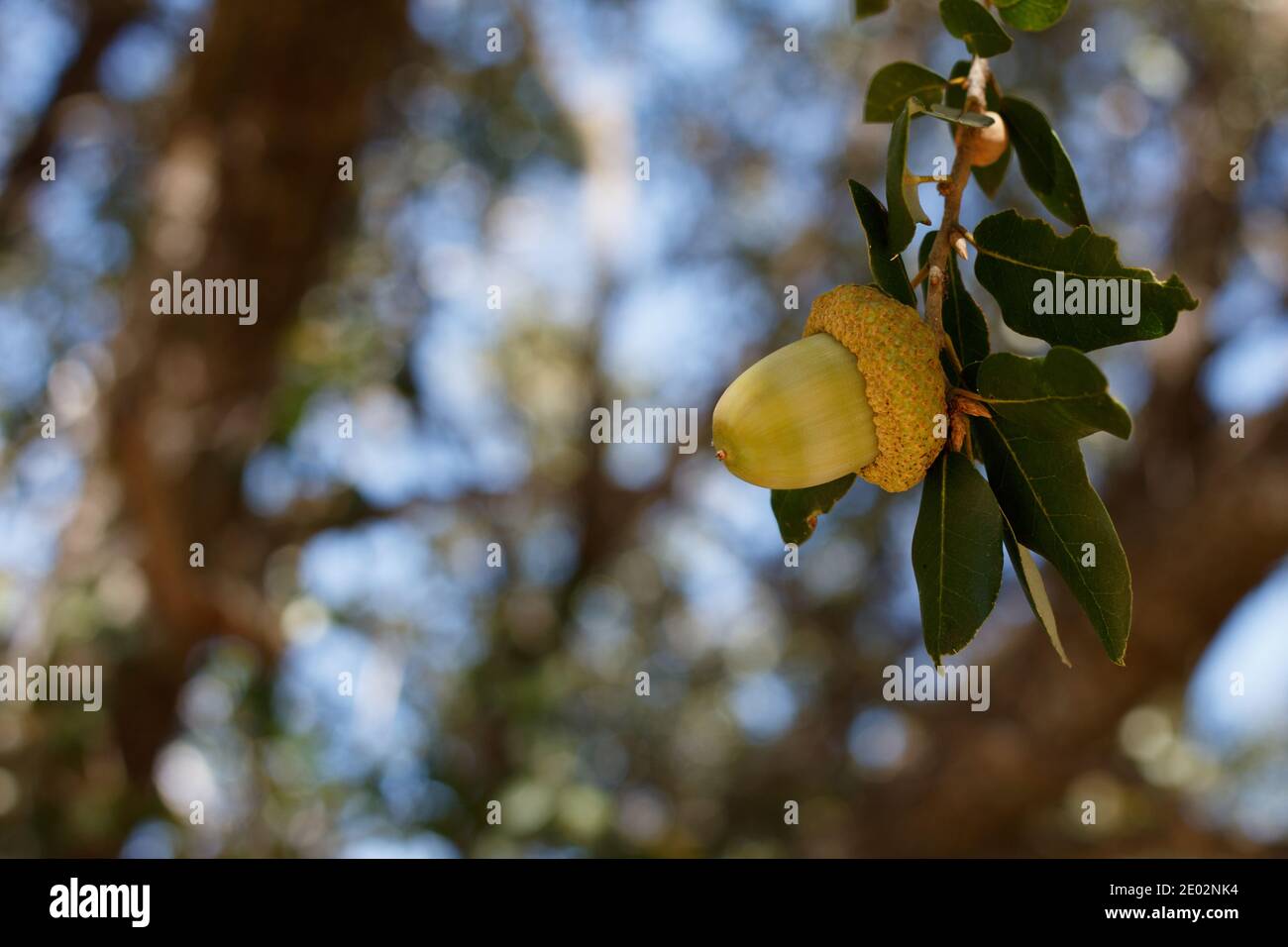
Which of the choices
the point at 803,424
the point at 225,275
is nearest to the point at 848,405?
the point at 803,424

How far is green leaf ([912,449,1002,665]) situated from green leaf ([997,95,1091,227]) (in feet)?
0.84

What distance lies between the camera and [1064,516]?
0.63m

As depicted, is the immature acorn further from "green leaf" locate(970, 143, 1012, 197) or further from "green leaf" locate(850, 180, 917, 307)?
"green leaf" locate(970, 143, 1012, 197)

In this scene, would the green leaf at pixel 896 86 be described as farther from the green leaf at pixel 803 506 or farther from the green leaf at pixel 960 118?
the green leaf at pixel 803 506

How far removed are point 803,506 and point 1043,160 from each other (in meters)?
0.31

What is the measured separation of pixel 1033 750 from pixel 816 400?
2.36 m

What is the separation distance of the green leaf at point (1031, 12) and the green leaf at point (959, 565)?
320 millimetres

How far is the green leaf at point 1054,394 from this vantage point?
1.78ft

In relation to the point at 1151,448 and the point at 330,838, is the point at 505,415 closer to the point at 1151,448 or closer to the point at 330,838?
the point at 330,838

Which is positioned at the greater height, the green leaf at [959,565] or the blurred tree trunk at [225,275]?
the blurred tree trunk at [225,275]

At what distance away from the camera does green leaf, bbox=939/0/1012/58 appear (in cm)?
74

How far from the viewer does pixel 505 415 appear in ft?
13.3

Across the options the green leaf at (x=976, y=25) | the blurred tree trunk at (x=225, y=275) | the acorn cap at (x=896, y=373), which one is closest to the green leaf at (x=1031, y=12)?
the green leaf at (x=976, y=25)
